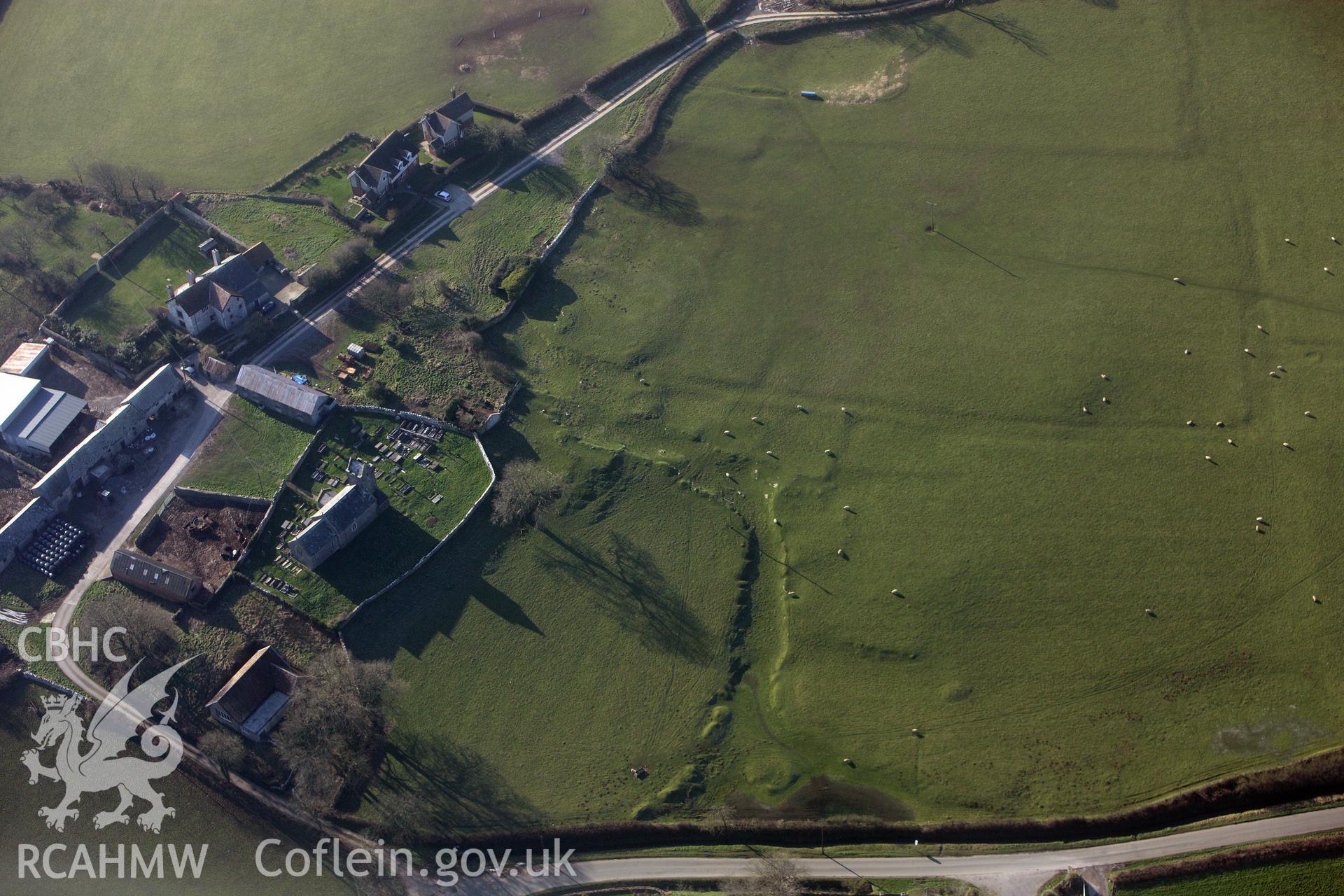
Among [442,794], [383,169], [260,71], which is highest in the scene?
[260,71]

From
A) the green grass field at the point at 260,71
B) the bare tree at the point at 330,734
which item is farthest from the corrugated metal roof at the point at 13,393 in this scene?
the bare tree at the point at 330,734

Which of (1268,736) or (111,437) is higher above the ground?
(111,437)

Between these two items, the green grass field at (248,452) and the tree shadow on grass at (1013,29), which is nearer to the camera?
the green grass field at (248,452)

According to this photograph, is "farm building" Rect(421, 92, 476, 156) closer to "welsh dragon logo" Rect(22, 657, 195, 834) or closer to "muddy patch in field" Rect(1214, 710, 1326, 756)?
"welsh dragon logo" Rect(22, 657, 195, 834)

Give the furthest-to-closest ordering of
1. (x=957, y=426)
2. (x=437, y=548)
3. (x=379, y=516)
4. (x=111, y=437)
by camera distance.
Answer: (x=957, y=426), (x=111, y=437), (x=379, y=516), (x=437, y=548)

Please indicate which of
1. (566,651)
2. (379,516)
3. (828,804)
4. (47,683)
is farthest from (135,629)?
(828,804)

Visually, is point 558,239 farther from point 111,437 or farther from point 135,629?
point 135,629

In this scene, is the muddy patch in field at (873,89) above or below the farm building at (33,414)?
below

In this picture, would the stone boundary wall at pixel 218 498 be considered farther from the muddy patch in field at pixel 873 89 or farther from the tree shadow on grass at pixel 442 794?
the muddy patch in field at pixel 873 89
